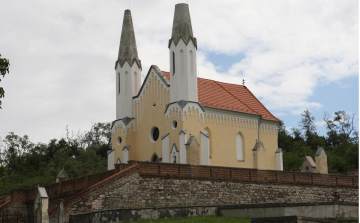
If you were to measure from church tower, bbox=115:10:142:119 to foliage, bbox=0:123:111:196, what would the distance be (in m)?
17.0

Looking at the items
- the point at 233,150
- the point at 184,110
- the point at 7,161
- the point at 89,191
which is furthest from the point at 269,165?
the point at 7,161

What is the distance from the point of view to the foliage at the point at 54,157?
189ft

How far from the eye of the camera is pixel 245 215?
24.0 metres

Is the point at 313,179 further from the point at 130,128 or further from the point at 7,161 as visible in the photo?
the point at 7,161

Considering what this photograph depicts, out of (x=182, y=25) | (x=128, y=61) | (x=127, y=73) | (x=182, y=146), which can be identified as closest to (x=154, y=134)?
(x=182, y=146)

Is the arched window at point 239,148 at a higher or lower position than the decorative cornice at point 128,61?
lower

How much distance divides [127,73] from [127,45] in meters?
2.12

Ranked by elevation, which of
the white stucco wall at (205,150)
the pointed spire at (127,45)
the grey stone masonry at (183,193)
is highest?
the pointed spire at (127,45)

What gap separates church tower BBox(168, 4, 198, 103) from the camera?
35.1 meters

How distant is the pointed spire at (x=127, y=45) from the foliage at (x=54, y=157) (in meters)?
18.7

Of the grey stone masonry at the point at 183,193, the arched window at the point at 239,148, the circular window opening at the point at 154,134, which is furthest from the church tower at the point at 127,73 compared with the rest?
the grey stone masonry at the point at 183,193

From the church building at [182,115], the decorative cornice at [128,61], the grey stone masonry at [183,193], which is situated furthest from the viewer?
the decorative cornice at [128,61]

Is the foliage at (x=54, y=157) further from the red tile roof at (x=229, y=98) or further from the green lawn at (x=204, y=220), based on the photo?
the green lawn at (x=204, y=220)

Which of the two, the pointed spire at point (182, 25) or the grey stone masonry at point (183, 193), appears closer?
the grey stone masonry at point (183, 193)
